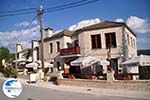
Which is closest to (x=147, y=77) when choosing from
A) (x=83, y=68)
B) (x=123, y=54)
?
(x=123, y=54)

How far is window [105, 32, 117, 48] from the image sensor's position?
1912 centimetres

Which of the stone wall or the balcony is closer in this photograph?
the stone wall

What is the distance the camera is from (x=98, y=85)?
43.0 feet

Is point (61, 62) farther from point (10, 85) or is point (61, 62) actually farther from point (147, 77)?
point (10, 85)

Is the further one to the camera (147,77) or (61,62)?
(61,62)

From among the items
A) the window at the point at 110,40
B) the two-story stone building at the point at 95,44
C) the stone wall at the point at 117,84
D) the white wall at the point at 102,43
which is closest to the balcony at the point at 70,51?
the two-story stone building at the point at 95,44

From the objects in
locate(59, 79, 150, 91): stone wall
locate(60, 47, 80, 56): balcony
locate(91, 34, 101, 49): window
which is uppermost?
locate(91, 34, 101, 49): window

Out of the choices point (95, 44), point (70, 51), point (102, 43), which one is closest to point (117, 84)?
point (102, 43)

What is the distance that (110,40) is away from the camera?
1936 cm

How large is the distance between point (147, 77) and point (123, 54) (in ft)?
20.2

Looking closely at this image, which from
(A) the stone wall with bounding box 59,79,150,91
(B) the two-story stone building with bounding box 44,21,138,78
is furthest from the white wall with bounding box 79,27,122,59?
(A) the stone wall with bounding box 59,79,150,91

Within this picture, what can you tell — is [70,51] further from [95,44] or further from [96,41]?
[96,41]

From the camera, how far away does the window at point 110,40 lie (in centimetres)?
1912

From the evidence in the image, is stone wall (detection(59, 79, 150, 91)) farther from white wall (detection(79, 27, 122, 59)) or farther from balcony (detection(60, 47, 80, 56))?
white wall (detection(79, 27, 122, 59))
